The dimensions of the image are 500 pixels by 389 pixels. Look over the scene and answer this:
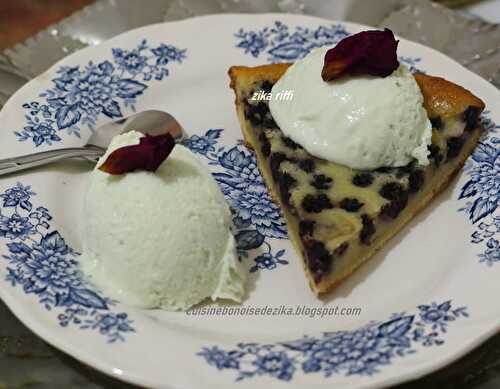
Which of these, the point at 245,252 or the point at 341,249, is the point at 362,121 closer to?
the point at 341,249

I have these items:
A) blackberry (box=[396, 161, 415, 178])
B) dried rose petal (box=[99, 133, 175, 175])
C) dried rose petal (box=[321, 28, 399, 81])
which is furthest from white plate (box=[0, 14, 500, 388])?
dried rose petal (box=[321, 28, 399, 81])

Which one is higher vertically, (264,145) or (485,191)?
(264,145)

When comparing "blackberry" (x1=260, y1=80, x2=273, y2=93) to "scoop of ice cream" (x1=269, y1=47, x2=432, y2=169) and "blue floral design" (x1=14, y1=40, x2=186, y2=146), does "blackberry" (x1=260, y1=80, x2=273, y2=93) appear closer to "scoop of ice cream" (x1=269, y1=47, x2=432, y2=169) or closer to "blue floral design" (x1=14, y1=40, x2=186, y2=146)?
"scoop of ice cream" (x1=269, y1=47, x2=432, y2=169)

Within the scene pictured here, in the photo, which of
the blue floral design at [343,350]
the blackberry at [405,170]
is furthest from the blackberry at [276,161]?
the blue floral design at [343,350]

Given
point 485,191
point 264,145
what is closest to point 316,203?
point 264,145

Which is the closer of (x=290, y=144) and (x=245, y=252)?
(x=245, y=252)

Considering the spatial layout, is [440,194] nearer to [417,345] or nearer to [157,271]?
[417,345]

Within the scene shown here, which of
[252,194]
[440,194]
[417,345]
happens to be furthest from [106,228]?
[440,194]
